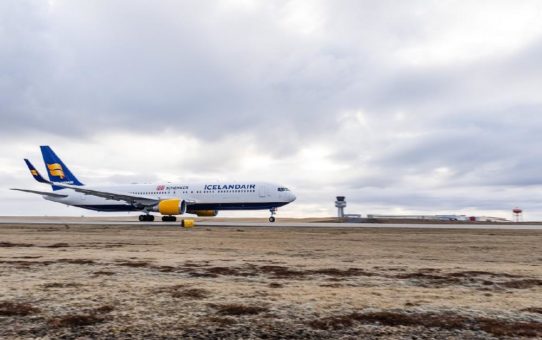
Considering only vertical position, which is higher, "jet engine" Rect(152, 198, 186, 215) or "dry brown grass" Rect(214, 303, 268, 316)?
"jet engine" Rect(152, 198, 186, 215)

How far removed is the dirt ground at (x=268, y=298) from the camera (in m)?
5.70

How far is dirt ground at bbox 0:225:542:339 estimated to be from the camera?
570 centimetres

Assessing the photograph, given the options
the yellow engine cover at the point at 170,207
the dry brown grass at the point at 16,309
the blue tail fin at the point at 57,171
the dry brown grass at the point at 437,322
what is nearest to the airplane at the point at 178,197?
the yellow engine cover at the point at 170,207

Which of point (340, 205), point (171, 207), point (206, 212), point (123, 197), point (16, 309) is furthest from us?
point (340, 205)

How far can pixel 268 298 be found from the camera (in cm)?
753

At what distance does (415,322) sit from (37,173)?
57522 mm

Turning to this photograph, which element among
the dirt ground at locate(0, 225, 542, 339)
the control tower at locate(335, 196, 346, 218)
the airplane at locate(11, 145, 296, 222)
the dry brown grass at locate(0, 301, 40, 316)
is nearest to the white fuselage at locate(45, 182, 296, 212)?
the airplane at locate(11, 145, 296, 222)

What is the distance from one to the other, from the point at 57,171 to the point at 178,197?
21.8 meters

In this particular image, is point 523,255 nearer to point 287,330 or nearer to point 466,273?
point 466,273

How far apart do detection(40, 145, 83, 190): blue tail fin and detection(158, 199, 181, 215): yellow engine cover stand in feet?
69.0

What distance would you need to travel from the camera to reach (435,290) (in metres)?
8.50

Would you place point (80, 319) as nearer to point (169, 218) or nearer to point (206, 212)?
point (206, 212)

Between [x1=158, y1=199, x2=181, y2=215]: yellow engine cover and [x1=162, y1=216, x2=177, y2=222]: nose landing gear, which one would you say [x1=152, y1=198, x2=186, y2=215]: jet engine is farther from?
[x1=162, y1=216, x2=177, y2=222]: nose landing gear

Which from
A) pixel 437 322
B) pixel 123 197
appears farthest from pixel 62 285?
pixel 123 197
